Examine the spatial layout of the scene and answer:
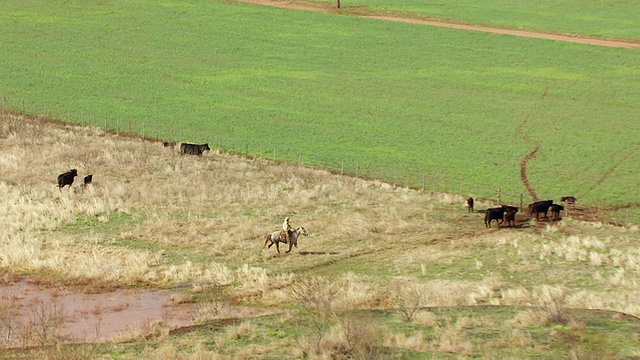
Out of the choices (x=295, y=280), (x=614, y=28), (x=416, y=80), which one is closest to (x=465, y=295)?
(x=295, y=280)

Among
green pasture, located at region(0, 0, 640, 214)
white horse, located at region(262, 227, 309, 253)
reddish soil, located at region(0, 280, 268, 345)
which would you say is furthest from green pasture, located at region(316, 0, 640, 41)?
reddish soil, located at region(0, 280, 268, 345)

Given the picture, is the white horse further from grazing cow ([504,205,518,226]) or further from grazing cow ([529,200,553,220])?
grazing cow ([529,200,553,220])

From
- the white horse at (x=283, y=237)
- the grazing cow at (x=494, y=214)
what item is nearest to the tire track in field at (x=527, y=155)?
the grazing cow at (x=494, y=214)

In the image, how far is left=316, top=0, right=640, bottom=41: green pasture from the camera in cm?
8825

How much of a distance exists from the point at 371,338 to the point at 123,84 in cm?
5193

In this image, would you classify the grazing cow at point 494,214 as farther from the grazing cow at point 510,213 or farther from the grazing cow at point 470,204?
the grazing cow at point 470,204

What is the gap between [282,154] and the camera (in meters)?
56.4

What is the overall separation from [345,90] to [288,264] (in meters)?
37.3

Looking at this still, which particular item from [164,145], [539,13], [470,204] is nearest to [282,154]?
[164,145]

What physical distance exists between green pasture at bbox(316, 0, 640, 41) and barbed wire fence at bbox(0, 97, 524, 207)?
37.7 m

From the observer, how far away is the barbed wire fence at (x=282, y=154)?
49844mm

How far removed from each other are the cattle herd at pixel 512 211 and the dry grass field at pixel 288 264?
46 cm

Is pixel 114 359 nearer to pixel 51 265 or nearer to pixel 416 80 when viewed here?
pixel 51 265

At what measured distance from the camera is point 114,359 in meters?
24.2
